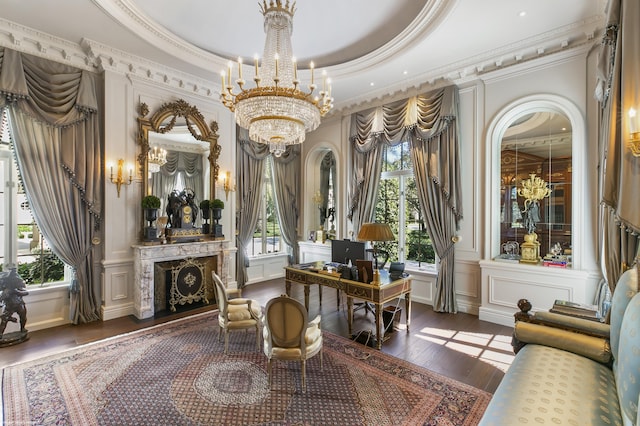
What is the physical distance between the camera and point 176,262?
472 cm

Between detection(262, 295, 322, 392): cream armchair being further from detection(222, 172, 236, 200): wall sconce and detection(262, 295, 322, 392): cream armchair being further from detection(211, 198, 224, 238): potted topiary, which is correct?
detection(222, 172, 236, 200): wall sconce

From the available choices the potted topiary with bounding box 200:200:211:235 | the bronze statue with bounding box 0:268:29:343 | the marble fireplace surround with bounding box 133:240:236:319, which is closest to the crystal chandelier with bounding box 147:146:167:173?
the potted topiary with bounding box 200:200:211:235

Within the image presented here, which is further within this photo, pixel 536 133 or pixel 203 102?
pixel 203 102

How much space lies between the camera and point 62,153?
3920 millimetres

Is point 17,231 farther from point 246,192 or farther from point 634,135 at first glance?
point 634,135

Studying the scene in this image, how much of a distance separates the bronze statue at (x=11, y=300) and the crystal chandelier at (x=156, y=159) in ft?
6.70

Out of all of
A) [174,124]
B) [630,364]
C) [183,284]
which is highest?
[174,124]

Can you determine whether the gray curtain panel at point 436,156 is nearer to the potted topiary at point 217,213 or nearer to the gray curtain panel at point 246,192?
the gray curtain panel at point 246,192

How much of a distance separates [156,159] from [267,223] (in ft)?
8.81

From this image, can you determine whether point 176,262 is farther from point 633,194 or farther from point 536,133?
point 536,133

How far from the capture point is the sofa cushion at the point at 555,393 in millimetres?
1536

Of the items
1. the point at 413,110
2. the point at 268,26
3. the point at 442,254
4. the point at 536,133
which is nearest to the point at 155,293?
the point at 268,26

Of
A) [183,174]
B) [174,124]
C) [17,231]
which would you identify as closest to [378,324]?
[183,174]

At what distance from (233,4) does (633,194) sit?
13.5 feet
